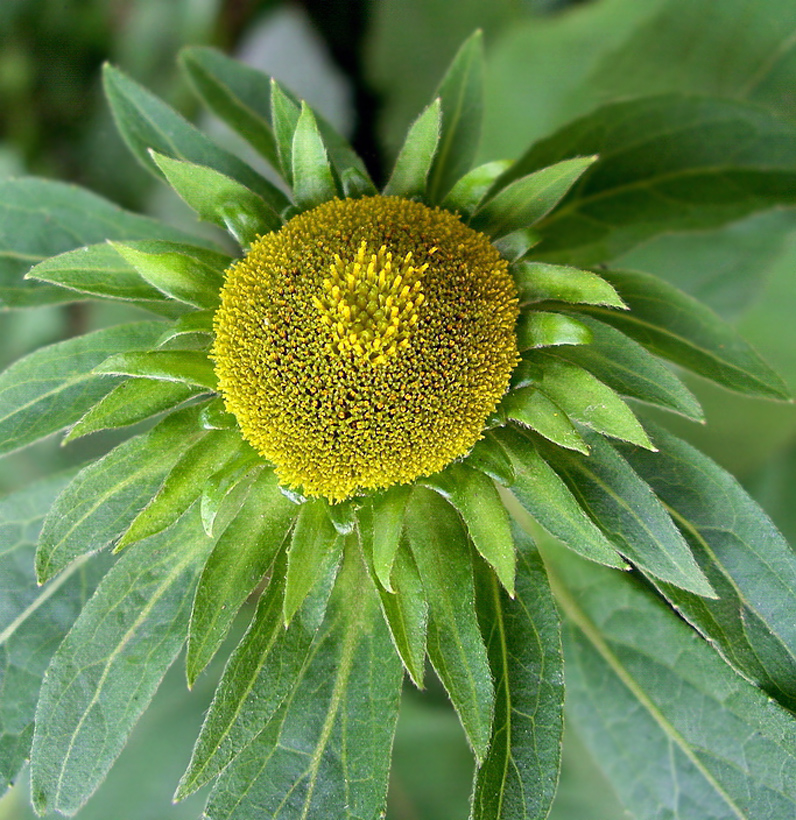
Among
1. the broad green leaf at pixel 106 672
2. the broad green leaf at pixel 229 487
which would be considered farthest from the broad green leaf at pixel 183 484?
the broad green leaf at pixel 106 672

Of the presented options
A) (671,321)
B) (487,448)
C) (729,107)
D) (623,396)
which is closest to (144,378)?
(487,448)

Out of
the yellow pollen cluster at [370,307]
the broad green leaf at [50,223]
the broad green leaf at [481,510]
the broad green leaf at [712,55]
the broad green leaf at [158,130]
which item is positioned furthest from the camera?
the broad green leaf at [712,55]

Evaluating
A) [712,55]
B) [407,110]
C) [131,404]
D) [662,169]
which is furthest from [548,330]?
[407,110]

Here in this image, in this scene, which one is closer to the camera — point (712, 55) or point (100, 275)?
point (100, 275)

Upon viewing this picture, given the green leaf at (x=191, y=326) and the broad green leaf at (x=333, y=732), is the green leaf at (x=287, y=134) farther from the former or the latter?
the broad green leaf at (x=333, y=732)

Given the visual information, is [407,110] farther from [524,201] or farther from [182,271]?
[182,271]

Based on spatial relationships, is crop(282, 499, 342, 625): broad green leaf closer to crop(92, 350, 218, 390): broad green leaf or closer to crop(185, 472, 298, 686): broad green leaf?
crop(185, 472, 298, 686): broad green leaf
